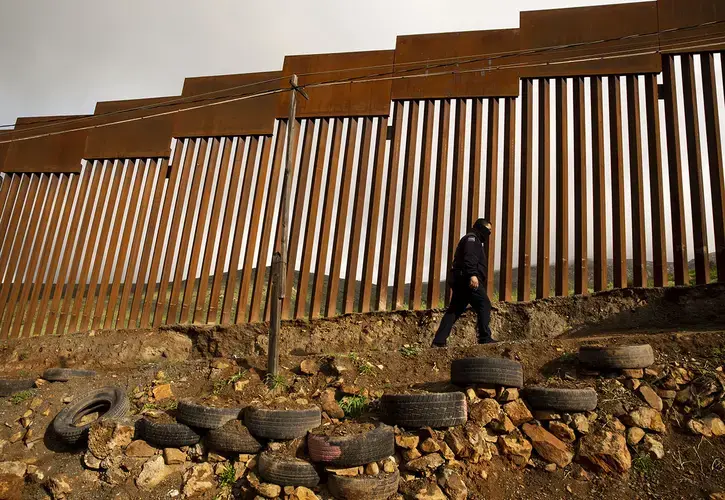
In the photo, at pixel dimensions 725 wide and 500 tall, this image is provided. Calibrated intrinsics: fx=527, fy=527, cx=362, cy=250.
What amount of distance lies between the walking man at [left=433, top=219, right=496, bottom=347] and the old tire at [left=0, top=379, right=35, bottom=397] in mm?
6022

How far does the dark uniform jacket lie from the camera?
21.6 feet

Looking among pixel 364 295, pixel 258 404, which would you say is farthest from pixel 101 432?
pixel 364 295

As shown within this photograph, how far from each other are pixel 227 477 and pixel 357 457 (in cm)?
144

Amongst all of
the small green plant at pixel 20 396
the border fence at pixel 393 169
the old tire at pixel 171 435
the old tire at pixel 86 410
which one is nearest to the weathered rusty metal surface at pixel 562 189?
the border fence at pixel 393 169

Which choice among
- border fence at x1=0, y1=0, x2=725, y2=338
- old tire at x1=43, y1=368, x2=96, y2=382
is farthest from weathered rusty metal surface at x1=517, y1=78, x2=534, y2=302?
old tire at x1=43, y1=368, x2=96, y2=382

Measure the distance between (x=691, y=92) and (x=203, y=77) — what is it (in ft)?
27.5

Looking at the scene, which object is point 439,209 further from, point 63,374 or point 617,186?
point 63,374

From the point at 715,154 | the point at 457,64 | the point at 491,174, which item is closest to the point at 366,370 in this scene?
the point at 491,174

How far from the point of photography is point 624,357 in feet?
16.9

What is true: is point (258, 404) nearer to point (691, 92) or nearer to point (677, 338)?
point (677, 338)

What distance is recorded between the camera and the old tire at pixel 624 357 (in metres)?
5.14

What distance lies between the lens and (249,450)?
5.21 m

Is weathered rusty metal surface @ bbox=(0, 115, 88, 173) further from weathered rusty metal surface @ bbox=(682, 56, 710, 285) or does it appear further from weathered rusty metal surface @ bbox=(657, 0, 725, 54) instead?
weathered rusty metal surface @ bbox=(682, 56, 710, 285)

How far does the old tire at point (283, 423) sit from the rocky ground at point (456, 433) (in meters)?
0.13
